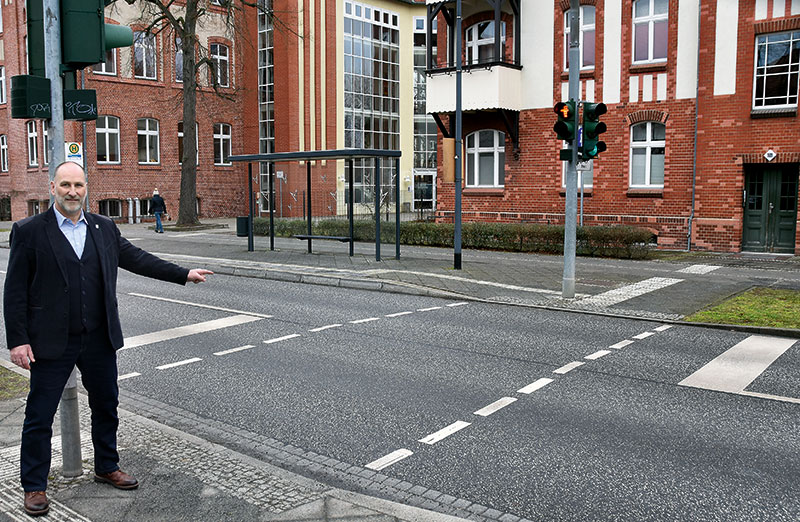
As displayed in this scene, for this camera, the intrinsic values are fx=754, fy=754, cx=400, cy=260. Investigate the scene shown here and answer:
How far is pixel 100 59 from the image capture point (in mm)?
4812

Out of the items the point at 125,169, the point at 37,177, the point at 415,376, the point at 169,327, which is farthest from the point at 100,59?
the point at 37,177

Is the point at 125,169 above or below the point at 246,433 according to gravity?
above

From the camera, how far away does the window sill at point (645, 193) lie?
856 inches

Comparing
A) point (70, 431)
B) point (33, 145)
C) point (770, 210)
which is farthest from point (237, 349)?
point (33, 145)

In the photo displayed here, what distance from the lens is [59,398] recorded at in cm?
432

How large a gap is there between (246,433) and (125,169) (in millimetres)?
34391

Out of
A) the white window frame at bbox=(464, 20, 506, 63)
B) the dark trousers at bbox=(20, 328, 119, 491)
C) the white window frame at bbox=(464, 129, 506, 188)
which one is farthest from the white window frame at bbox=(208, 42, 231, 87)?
the dark trousers at bbox=(20, 328, 119, 491)

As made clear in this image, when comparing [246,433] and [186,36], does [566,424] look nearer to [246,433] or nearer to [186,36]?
[246,433]

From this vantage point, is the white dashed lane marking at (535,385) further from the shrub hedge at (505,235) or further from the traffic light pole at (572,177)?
the shrub hedge at (505,235)

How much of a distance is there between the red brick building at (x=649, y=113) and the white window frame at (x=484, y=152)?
0.04 m

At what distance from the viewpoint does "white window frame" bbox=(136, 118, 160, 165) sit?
38.0m

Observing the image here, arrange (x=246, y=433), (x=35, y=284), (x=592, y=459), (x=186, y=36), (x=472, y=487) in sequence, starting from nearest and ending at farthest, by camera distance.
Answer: (x=35, y=284) < (x=472, y=487) < (x=592, y=459) < (x=246, y=433) < (x=186, y=36)

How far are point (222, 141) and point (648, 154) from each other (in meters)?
26.3

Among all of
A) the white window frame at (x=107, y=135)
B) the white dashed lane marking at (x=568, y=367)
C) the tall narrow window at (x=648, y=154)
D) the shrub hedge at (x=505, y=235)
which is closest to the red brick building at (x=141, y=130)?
the white window frame at (x=107, y=135)
